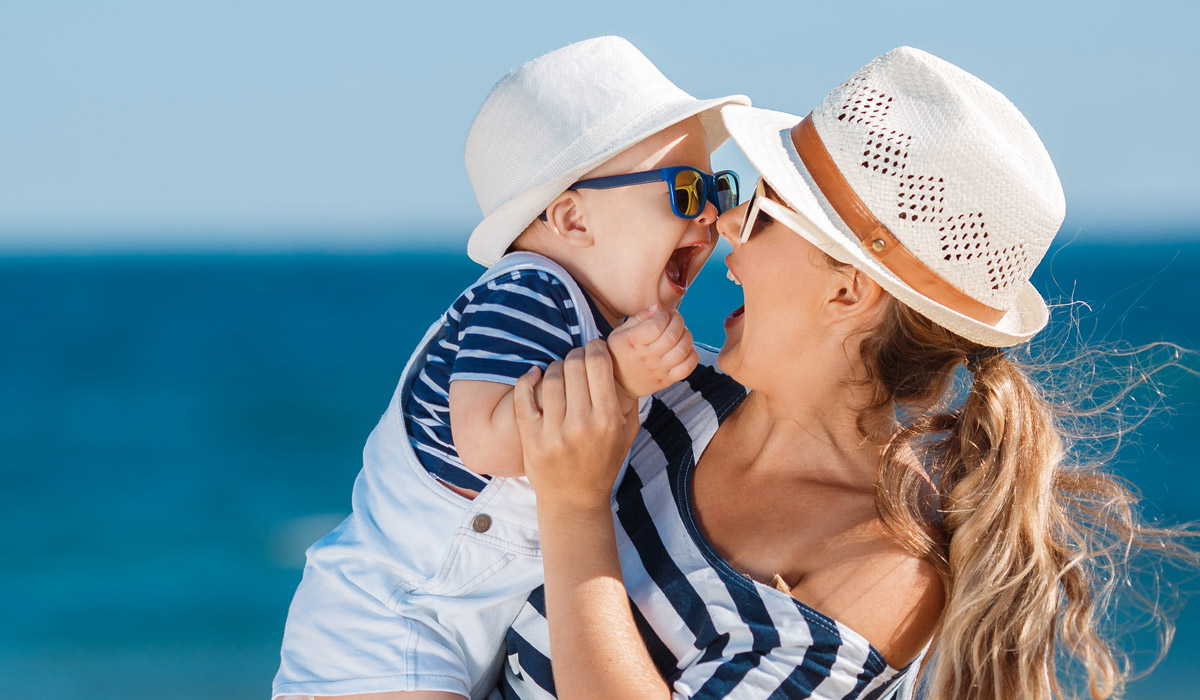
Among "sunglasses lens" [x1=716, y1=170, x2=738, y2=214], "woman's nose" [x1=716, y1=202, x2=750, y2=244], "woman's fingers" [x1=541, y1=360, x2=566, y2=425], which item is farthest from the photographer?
"sunglasses lens" [x1=716, y1=170, x2=738, y2=214]

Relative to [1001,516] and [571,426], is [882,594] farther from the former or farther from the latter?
[571,426]

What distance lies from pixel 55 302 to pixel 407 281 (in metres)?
11.9

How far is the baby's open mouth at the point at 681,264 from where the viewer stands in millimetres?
2422

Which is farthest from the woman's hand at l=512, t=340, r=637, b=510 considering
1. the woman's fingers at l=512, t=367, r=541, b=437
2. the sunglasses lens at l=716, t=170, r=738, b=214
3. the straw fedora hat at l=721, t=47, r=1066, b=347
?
the sunglasses lens at l=716, t=170, r=738, b=214

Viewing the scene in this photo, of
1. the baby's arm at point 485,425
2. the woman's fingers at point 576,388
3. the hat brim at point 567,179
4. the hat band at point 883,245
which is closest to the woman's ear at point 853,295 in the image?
the hat band at point 883,245

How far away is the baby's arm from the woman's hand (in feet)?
0.11

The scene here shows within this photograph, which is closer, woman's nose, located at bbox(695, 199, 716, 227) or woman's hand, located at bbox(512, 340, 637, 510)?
woman's hand, located at bbox(512, 340, 637, 510)

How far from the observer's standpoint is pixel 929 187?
1.85 metres

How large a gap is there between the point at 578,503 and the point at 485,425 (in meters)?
0.23

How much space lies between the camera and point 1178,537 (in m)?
2.09

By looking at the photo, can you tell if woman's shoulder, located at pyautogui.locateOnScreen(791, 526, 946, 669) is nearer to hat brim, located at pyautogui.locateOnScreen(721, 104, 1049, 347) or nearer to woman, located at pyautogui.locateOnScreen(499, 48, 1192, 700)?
woman, located at pyautogui.locateOnScreen(499, 48, 1192, 700)

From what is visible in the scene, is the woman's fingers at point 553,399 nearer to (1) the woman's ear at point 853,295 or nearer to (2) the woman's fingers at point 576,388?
(2) the woman's fingers at point 576,388

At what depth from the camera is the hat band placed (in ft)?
6.27

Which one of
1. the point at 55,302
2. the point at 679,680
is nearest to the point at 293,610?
→ the point at 679,680
